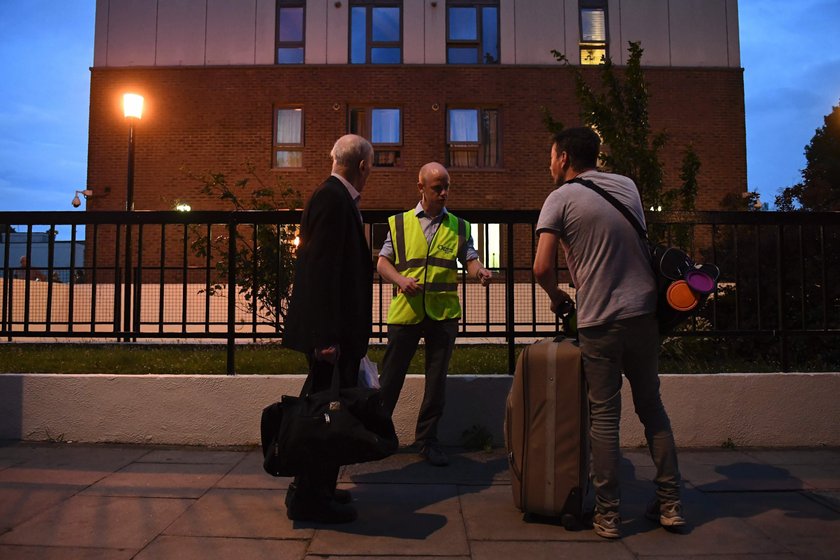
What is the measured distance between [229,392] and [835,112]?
4113cm

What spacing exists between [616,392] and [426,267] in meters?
1.51

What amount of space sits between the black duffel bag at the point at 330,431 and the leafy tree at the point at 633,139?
476cm

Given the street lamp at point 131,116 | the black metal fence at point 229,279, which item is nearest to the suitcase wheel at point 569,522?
the black metal fence at point 229,279

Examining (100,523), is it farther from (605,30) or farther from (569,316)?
(605,30)

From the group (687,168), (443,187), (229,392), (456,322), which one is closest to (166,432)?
(229,392)

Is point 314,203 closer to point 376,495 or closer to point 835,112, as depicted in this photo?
point 376,495

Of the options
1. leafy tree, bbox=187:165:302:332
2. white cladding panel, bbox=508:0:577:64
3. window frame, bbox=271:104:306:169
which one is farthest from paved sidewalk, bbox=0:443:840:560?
white cladding panel, bbox=508:0:577:64

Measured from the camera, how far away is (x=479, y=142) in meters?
16.8

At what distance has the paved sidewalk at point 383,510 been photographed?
2773 mm

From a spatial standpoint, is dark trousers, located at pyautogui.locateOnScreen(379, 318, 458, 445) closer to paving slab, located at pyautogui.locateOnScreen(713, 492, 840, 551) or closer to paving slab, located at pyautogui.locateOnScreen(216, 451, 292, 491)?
paving slab, located at pyautogui.locateOnScreen(216, 451, 292, 491)

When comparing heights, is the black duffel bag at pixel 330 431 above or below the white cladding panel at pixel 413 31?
below

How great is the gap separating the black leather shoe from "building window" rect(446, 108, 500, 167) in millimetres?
14302

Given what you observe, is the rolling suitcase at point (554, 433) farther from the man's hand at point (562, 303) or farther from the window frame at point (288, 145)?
the window frame at point (288, 145)

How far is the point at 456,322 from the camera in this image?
13.5ft
